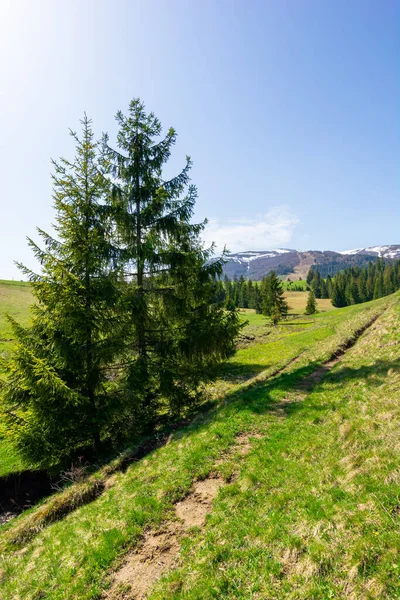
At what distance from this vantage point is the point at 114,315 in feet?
46.2

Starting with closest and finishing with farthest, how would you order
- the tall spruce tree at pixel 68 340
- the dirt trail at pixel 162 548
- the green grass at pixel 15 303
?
the dirt trail at pixel 162 548 → the tall spruce tree at pixel 68 340 → the green grass at pixel 15 303

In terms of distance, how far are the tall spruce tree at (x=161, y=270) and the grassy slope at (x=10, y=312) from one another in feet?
25.8

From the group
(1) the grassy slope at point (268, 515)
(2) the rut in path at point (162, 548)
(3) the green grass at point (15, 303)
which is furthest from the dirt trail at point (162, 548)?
(3) the green grass at point (15, 303)

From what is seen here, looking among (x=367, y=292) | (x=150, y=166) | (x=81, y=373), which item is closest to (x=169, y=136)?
(x=150, y=166)

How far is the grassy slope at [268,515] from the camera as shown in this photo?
4.89 metres

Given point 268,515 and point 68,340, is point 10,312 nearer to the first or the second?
point 68,340

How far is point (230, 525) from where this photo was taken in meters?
6.67

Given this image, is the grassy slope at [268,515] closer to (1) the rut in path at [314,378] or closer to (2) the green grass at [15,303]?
(1) the rut in path at [314,378]

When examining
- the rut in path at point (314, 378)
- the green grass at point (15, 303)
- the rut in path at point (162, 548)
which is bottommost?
the rut in path at point (162, 548)

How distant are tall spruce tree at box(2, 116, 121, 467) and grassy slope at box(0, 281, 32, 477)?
3.51 m

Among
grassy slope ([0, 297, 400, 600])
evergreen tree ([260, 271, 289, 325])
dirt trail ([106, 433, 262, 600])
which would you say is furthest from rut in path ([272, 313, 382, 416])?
evergreen tree ([260, 271, 289, 325])

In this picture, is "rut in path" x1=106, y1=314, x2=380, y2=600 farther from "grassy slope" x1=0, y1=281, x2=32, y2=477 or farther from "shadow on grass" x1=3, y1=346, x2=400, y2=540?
"grassy slope" x1=0, y1=281, x2=32, y2=477

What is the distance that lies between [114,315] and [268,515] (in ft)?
34.4

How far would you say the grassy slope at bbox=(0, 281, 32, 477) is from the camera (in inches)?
602
